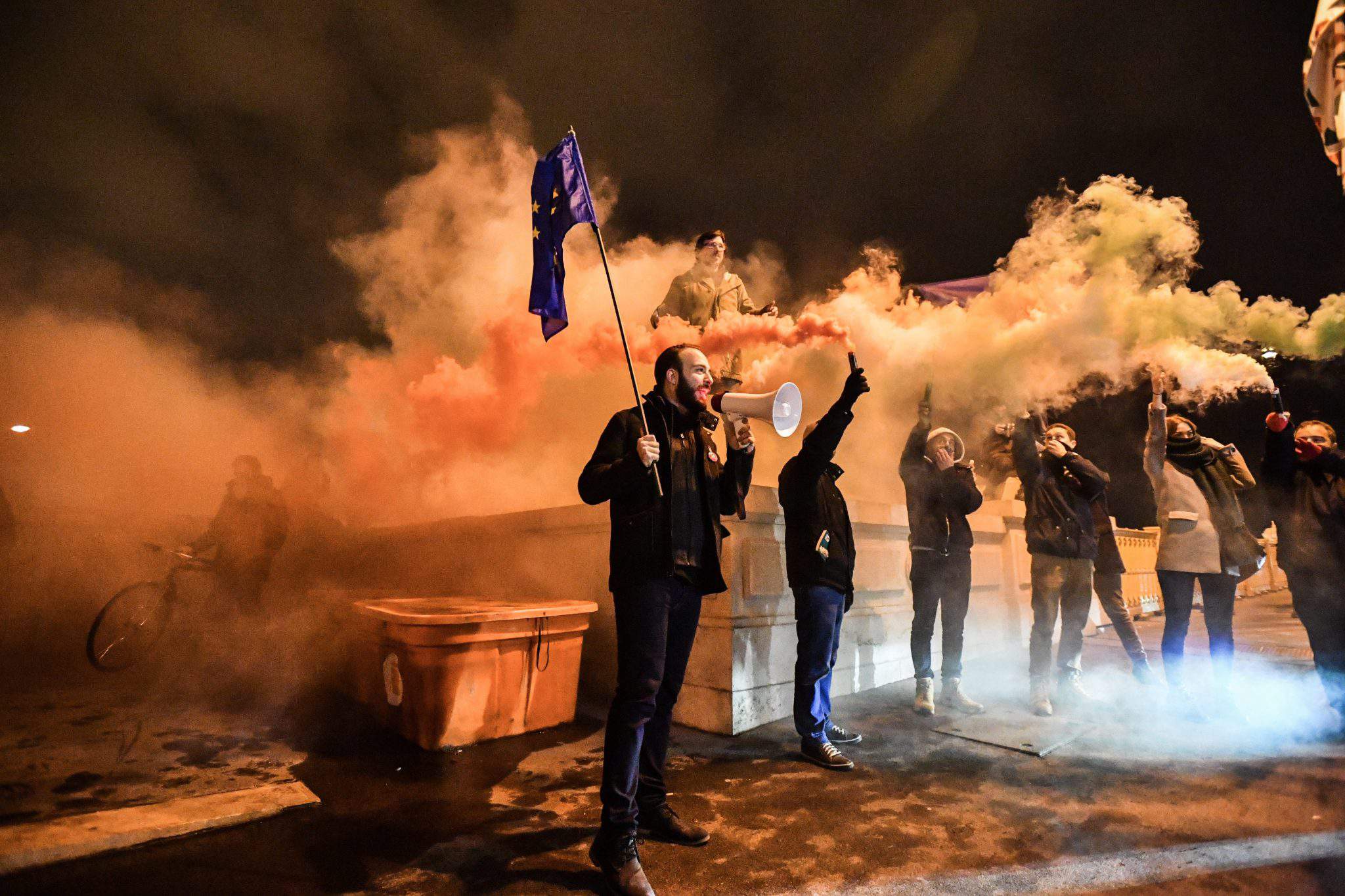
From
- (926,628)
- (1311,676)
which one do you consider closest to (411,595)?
(926,628)

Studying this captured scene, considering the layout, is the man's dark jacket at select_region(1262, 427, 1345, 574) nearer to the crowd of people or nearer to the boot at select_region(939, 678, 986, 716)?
the crowd of people

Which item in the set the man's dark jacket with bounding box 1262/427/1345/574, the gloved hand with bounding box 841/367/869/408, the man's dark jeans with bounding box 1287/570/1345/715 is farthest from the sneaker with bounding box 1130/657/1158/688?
the gloved hand with bounding box 841/367/869/408

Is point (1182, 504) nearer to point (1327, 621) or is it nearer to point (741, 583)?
point (1327, 621)

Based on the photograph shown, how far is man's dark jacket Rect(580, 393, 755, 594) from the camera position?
2789 millimetres

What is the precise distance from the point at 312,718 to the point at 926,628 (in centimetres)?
491

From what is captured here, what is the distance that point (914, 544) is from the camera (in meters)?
5.52

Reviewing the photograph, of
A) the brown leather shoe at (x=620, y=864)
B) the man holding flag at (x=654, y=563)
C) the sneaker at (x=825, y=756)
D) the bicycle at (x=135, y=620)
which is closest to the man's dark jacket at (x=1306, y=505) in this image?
the sneaker at (x=825, y=756)

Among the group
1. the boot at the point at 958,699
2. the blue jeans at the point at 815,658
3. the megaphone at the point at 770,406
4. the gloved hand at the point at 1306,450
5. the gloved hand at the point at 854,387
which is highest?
the gloved hand at the point at 854,387

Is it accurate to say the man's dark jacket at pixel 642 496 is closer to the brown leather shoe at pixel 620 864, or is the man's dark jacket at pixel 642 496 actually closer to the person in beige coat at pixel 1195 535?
the brown leather shoe at pixel 620 864

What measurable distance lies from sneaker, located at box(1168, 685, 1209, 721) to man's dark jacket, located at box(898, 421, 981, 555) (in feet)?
5.71

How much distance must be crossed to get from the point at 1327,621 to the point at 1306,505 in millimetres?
781

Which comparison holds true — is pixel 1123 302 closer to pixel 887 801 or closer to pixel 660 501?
pixel 887 801

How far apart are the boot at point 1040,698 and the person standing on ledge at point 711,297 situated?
3613 mm

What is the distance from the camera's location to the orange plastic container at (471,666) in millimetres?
4375
